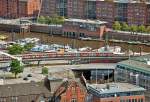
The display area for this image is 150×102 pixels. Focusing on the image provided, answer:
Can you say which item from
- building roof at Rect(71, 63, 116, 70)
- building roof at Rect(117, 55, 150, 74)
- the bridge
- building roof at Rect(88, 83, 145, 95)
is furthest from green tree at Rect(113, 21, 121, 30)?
building roof at Rect(88, 83, 145, 95)

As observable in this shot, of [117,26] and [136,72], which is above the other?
[117,26]

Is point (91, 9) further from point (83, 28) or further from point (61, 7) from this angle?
point (83, 28)

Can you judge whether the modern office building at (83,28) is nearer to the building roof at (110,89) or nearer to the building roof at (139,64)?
the building roof at (139,64)

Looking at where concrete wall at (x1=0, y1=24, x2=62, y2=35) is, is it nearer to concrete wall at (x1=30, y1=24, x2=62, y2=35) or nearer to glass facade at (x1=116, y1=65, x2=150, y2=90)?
concrete wall at (x1=30, y1=24, x2=62, y2=35)

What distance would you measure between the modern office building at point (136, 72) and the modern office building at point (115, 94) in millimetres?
2681

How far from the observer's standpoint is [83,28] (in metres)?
46.4

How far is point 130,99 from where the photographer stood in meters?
21.8

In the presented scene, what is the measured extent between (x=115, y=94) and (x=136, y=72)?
517 cm

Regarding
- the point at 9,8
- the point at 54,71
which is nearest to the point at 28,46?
the point at 54,71

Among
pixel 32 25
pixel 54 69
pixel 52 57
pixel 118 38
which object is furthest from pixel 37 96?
pixel 32 25

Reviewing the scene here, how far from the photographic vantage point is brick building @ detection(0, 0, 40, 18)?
53594 millimetres

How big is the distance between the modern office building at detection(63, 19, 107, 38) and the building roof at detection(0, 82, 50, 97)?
23.1 metres

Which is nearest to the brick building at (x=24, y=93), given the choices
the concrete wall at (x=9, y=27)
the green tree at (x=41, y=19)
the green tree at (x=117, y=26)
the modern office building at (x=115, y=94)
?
the modern office building at (x=115, y=94)

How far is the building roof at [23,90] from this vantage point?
22250mm
